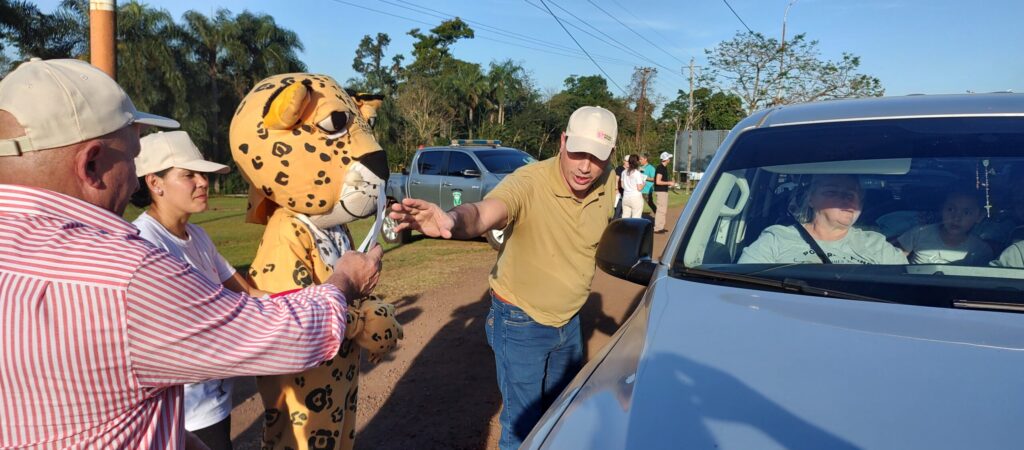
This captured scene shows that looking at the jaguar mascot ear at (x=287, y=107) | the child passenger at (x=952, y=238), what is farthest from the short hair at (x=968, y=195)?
the jaguar mascot ear at (x=287, y=107)

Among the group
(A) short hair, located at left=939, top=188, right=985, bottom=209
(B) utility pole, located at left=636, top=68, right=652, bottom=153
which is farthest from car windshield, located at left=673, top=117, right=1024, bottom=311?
(B) utility pole, located at left=636, top=68, right=652, bottom=153

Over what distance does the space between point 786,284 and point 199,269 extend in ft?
6.85

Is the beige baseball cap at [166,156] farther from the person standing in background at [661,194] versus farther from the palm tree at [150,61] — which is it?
the palm tree at [150,61]

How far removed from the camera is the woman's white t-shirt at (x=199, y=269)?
2.47 m

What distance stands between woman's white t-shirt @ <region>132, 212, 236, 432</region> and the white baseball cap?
1553mm

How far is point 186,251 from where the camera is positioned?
2.64 metres

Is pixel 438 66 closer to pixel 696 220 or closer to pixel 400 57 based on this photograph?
pixel 400 57

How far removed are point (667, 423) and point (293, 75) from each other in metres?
2.17

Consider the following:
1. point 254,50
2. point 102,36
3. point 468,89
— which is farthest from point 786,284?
point 468,89

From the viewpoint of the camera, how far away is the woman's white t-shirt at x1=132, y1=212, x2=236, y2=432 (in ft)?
8.11

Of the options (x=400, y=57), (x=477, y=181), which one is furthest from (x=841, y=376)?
(x=400, y=57)

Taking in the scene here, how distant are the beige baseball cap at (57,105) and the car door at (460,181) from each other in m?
9.87

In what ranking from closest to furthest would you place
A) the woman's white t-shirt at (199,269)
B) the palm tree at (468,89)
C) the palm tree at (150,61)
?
the woman's white t-shirt at (199,269)
the palm tree at (150,61)
the palm tree at (468,89)

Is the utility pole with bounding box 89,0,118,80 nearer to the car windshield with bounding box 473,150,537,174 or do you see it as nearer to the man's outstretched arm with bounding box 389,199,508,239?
the man's outstretched arm with bounding box 389,199,508,239
